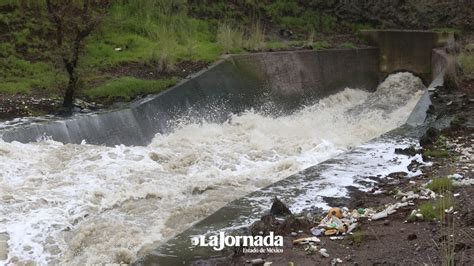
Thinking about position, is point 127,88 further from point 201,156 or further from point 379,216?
point 379,216

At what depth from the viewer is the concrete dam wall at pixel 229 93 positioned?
34.3ft

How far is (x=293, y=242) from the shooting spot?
17.3 ft

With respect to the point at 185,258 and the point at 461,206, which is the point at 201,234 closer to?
the point at 185,258

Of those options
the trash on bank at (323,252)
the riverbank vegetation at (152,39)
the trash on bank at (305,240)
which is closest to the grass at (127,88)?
the riverbank vegetation at (152,39)

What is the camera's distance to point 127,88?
12.5 metres

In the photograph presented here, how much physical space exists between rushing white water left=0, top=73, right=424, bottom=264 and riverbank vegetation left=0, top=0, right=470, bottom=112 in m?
2.08

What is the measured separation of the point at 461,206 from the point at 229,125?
7.98m

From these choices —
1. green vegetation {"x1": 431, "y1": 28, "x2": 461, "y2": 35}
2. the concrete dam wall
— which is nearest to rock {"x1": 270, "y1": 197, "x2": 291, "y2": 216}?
the concrete dam wall

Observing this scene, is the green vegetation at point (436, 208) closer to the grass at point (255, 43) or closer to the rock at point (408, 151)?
the rock at point (408, 151)

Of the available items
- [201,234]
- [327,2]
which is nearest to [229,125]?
[201,234]

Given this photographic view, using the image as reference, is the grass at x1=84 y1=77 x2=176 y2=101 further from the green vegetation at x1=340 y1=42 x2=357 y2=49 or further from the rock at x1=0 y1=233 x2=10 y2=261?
the green vegetation at x1=340 y1=42 x2=357 y2=49

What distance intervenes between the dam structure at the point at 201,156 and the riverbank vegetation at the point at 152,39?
0.90 m

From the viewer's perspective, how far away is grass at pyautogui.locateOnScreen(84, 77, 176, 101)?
39.9 ft

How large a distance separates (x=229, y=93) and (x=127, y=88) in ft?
9.01
